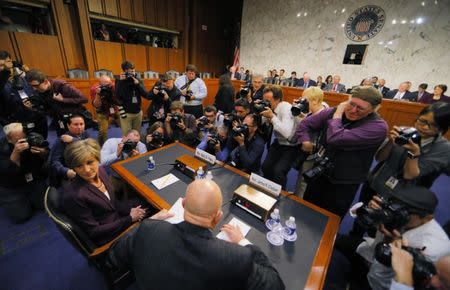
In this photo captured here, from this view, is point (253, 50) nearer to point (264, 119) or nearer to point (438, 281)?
point (264, 119)

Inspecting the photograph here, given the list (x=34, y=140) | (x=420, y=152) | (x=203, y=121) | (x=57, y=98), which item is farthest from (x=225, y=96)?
(x=420, y=152)

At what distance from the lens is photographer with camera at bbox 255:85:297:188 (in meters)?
2.11

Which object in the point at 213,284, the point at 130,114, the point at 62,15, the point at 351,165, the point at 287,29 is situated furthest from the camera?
the point at 287,29

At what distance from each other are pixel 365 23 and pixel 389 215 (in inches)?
289

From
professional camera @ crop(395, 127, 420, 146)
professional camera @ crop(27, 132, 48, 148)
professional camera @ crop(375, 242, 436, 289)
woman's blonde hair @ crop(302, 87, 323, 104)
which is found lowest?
professional camera @ crop(375, 242, 436, 289)

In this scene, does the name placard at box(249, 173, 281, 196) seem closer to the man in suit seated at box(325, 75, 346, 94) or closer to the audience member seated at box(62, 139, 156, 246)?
the audience member seated at box(62, 139, 156, 246)

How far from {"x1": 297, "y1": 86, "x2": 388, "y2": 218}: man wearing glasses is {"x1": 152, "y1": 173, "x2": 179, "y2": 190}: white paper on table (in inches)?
46.4

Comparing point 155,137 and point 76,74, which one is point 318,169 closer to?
point 155,137

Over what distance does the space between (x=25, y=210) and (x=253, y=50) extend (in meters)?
8.92

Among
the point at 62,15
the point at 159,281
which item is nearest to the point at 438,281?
the point at 159,281

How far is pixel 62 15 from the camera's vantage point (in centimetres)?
545

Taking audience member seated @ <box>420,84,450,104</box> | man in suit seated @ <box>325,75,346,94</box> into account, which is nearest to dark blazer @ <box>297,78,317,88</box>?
man in suit seated @ <box>325,75,346,94</box>

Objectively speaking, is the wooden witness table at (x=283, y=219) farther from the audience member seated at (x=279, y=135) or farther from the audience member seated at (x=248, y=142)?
the audience member seated at (x=279, y=135)

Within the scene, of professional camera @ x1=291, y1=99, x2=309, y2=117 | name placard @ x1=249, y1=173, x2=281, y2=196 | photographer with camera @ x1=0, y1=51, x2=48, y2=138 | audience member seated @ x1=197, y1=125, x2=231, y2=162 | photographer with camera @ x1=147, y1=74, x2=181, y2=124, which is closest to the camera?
name placard @ x1=249, y1=173, x2=281, y2=196
